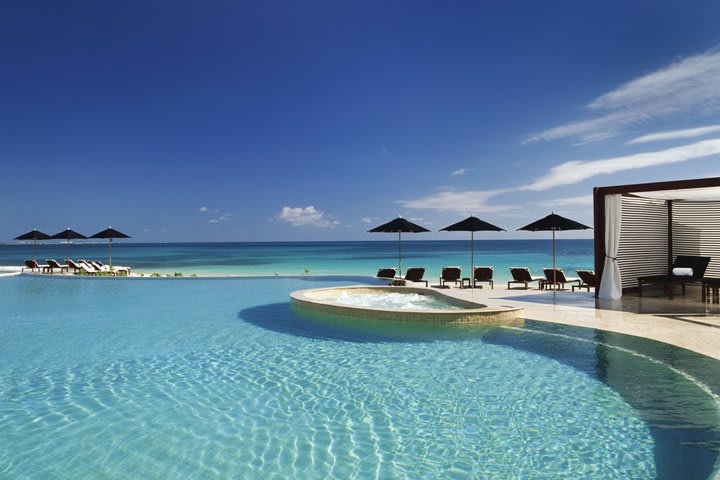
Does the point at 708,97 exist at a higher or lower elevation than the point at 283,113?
lower

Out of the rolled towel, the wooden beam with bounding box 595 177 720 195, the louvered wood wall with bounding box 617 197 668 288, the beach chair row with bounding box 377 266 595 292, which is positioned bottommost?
the beach chair row with bounding box 377 266 595 292

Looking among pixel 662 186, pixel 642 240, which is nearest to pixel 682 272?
pixel 642 240

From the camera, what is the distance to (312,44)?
659 inches

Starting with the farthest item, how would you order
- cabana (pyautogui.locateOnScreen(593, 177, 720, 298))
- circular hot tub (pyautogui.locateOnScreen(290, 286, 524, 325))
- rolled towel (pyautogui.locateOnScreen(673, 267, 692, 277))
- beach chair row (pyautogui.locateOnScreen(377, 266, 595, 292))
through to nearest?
beach chair row (pyautogui.locateOnScreen(377, 266, 595, 292)), rolled towel (pyautogui.locateOnScreen(673, 267, 692, 277)), cabana (pyautogui.locateOnScreen(593, 177, 720, 298)), circular hot tub (pyautogui.locateOnScreen(290, 286, 524, 325))

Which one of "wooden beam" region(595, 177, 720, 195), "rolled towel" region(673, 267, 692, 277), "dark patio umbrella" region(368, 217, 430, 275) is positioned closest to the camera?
"wooden beam" region(595, 177, 720, 195)

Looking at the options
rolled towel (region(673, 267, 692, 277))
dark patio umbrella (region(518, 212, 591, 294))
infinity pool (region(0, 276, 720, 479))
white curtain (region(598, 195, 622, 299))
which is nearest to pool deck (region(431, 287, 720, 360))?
white curtain (region(598, 195, 622, 299))

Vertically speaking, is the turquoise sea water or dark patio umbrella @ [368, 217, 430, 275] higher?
dark patio umbrella @ [368, 217, 430, 275]

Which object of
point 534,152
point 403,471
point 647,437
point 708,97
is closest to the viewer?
point 403,471

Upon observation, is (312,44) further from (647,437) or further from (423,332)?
(647,437)

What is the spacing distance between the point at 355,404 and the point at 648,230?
379 inches

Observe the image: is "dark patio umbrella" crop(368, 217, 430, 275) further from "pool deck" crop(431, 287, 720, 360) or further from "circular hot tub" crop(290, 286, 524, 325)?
"pool deck" crop(431, 287, 720, 360)

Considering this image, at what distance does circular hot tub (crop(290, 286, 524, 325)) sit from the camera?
282 inches

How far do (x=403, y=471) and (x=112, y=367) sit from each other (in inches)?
166

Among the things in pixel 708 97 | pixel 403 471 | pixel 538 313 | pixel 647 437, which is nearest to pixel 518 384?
pixel 647 437
